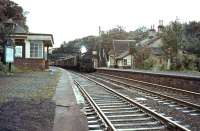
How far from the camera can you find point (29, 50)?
5019 centimetres

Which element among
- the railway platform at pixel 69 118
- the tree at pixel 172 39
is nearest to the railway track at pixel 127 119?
the railway platform at pixel 69 118

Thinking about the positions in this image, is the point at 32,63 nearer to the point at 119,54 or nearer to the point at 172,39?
the point at 172,39

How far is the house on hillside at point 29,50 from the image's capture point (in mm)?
48500

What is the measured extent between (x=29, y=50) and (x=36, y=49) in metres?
0.84

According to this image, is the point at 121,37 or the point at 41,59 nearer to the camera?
the point at 41,59

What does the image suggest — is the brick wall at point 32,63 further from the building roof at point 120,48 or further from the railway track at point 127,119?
the building roof at point 120,48

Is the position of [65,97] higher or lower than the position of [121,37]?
lower

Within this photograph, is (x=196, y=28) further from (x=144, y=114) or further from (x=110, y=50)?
(x=144, y=114)

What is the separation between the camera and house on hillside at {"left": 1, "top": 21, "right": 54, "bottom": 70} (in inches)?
1909

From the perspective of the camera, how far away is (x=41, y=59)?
49438mm

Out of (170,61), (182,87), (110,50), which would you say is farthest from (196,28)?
(182,87)

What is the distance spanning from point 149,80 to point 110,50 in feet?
222

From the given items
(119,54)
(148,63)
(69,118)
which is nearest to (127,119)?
(69,118)

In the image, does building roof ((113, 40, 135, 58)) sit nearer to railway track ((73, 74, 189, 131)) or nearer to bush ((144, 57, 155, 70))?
bush ((144, 57, 155, 70))
